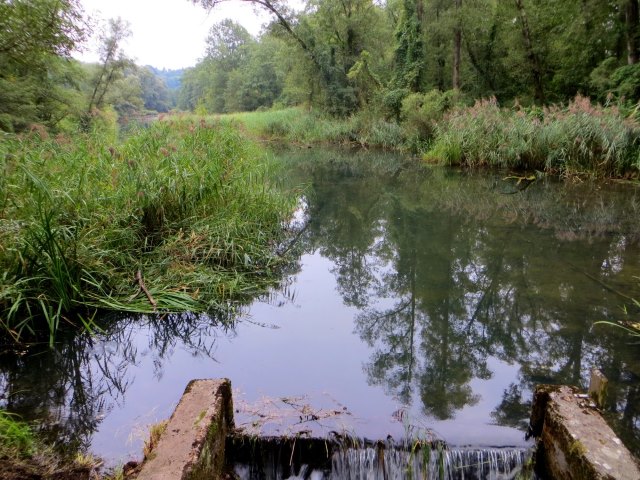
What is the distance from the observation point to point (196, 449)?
1.81 m

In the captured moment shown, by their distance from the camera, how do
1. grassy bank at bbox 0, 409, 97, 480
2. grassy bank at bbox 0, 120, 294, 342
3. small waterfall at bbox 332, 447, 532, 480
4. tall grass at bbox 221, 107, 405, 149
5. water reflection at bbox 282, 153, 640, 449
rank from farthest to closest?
tall grass at bbox 221, 107, 405, 149
grassy bank at bbox 0, 120, 294, 342
water reflection at bbox 282, 153, 640, 449
small waterfall at bbox 332, 447, 532, 480
grassy bank at bbox 0, 409, 97, 480

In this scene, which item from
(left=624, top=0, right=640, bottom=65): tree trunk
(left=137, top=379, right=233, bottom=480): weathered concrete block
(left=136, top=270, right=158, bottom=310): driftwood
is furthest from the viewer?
(left=624, top=0, right=640, bottom=65): tree trunk

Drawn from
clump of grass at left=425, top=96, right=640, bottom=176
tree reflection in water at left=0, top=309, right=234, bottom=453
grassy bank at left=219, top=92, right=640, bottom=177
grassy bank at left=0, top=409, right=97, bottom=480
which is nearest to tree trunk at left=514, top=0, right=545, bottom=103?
grassy bank at left=219, top=92, right=640, bottom=177

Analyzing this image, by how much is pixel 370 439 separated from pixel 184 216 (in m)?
3.04

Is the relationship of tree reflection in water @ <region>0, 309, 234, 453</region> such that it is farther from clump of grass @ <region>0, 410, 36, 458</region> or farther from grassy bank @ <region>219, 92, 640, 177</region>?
grassy bank @ <region>219, 92, 640, 177</region>

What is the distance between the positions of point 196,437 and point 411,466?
1049 mm

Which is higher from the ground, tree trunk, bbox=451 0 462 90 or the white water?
tree trunk, bbox=451 0 462 90

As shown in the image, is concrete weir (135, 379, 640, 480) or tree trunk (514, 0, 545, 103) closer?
concrete weir (135, 379, 640, 480)

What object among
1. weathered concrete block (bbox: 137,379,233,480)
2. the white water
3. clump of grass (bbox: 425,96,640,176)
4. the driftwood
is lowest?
the white water

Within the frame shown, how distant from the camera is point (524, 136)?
400 inches

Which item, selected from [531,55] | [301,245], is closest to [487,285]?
[301,245]

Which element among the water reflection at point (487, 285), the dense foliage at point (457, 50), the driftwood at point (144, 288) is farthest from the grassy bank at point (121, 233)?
the dense foliage at point (457, 50)

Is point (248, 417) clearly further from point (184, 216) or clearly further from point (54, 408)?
point (184, 216)

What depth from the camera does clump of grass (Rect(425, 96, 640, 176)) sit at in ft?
29.1
